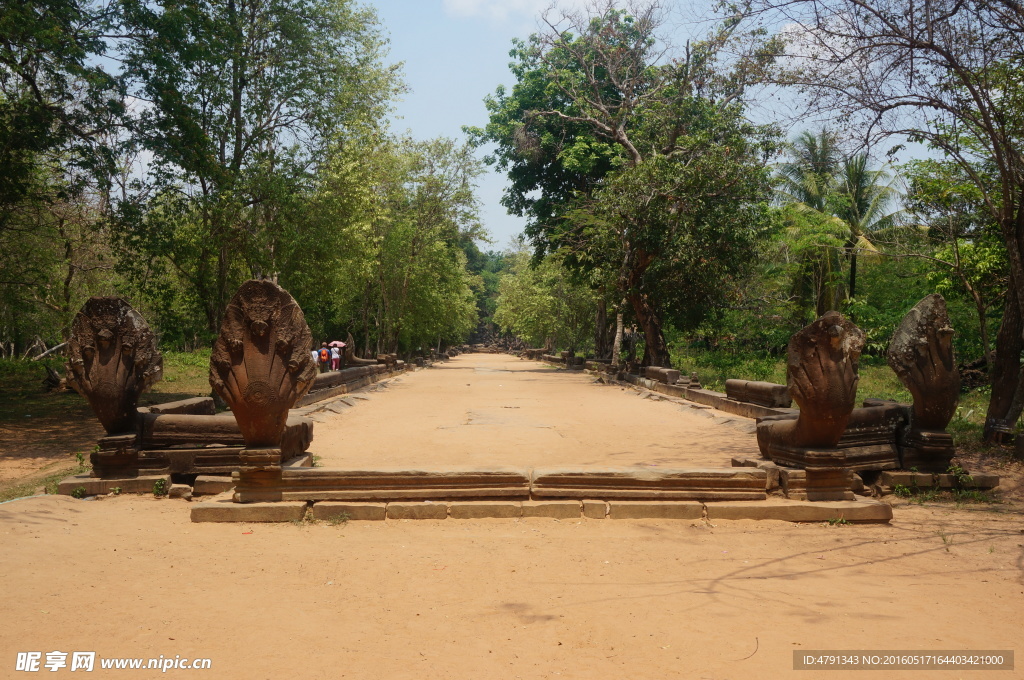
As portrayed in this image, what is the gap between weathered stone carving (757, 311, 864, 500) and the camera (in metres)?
6.31

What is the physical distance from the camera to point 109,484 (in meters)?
6.90

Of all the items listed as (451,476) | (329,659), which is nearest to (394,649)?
(329,659)

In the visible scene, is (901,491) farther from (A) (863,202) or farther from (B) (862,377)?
(A) (863,202)

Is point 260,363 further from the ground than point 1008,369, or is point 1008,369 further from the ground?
point 1008,369

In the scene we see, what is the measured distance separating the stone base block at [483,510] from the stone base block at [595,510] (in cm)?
59

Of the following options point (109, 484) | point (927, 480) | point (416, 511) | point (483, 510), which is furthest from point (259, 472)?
point (927, 480)

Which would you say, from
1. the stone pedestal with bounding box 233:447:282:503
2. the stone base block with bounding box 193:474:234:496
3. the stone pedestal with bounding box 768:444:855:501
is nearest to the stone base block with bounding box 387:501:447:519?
the stone pedestal with bounding box 233:447:282:503

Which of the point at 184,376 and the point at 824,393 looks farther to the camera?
the point at 184,376

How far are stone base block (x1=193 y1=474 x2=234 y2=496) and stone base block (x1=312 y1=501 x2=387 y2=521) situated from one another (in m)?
1.34

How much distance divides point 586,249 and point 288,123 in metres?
9.85

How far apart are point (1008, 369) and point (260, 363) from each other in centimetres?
947

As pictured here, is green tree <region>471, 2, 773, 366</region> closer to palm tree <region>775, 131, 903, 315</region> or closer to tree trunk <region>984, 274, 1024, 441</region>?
palm tree <region>775, 131, 903, 315</region>

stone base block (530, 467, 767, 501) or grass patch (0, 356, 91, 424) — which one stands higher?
stone base block (530, 467, 767, 501)

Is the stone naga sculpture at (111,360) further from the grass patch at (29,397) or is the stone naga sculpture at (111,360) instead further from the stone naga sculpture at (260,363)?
the grass patch at (29,397)
